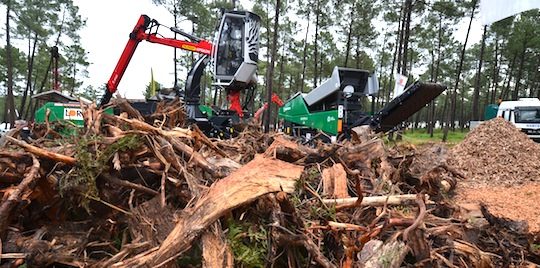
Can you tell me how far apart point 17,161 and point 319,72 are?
3013 centimetres

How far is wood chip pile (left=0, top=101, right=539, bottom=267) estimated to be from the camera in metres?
1.72

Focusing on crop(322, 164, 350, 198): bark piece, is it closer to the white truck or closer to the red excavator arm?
the red excavator arm

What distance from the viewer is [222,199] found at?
68.3 inches

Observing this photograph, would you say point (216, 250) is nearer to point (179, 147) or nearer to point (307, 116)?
point (179, 147)

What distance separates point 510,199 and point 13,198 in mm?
7176

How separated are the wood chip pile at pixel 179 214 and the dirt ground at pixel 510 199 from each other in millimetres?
2902

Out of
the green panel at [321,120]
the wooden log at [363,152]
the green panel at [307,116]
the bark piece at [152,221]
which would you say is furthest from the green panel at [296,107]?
the bark piece at [152,221]

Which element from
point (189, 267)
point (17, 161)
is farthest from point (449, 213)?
point (17, 161)

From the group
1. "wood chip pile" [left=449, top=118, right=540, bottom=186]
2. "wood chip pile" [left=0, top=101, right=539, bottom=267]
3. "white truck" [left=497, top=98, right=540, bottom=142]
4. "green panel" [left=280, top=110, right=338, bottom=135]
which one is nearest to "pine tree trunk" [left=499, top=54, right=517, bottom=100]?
"white truck" [left=497, top=98, right=540, bottom=142]

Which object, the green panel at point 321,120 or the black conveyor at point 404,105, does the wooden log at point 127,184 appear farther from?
the green panel at point 321,120

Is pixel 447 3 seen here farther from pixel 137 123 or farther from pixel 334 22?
pixel 137 123

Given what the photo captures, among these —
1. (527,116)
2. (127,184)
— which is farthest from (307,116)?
(527,116)

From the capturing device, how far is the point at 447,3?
21.3 m

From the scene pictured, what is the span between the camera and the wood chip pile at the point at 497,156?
28.1 feet
